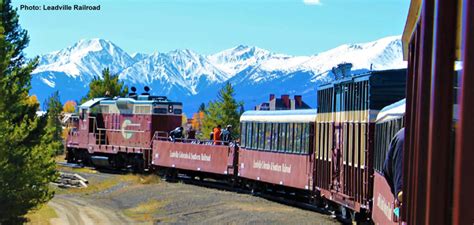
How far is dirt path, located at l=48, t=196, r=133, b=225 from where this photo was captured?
918 inches

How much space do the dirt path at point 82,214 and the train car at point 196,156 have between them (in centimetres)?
495

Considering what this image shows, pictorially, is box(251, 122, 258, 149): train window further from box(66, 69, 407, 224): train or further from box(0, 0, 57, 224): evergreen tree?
box(0, 0, 57, 224): evergreen tree

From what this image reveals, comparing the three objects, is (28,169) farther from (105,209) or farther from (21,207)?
(105,209)

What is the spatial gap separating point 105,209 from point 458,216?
24752mm

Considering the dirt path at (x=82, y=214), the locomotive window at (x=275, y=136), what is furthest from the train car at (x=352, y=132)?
the dirt path at (x=82, y=214)

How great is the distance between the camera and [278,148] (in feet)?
73.2

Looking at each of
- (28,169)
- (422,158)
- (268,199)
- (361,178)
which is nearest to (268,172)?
(268,199)

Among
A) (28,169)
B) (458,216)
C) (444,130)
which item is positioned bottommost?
(28,169)

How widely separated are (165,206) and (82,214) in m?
3.47

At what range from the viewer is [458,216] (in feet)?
7.69

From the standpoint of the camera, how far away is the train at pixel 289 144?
1262 centimetres

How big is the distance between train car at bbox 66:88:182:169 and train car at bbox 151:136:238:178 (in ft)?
4.79

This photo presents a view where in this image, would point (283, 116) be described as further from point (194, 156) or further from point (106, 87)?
point (106, 87)

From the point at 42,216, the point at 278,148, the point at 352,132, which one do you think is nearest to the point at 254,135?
the point at 278,148
